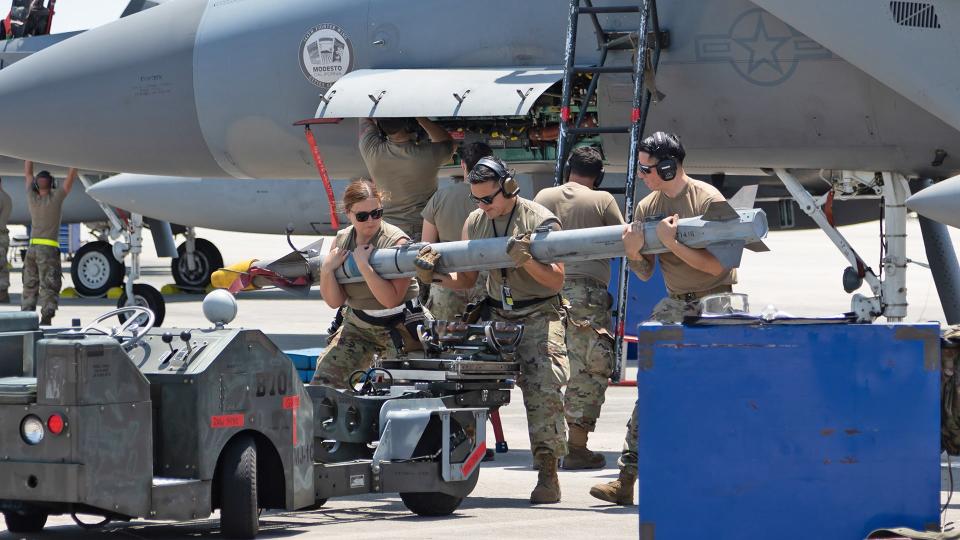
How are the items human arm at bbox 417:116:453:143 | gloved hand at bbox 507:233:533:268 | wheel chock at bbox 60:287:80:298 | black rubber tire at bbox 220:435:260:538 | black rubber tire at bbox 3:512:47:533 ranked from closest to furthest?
black rubber tire at bbox 220:435:260:538
black rubber tire at bbox 3:512:47:533
gloved hand at bbox 507:233:533:268
human arm at bbox 417:116:453:143
wheel chock at bbox 60:287:80:298

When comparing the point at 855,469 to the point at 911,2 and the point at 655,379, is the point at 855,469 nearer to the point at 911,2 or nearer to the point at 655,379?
the point at 655,379

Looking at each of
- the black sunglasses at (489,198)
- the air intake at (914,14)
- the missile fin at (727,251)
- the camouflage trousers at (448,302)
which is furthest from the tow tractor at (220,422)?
the air intake at (914,14)

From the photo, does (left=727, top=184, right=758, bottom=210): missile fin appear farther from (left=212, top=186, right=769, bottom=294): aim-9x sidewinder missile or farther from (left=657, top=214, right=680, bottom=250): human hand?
(left=657, top=214, right=680, bottom=250): human hand

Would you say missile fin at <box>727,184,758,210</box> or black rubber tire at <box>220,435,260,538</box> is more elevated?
missile fin at <box>727,184,758,210</box>

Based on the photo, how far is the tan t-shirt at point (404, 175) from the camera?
9.94m

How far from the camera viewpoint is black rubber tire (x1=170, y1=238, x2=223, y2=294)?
77.3 feet

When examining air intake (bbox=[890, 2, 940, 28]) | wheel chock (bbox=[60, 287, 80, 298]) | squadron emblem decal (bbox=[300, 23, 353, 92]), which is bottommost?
wheel chock (bbox=[60, 287, 80, 298])

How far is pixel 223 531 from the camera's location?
243 inches

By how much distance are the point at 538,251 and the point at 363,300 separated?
3.61 feet

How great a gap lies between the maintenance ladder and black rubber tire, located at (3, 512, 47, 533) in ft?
14.4

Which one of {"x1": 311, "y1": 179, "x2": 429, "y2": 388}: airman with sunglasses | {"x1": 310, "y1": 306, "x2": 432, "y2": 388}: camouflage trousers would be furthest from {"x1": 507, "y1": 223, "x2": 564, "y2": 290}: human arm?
{"x1": 310, "y1": 306, "x2": 432, "y2": 388}: camouflage trousers

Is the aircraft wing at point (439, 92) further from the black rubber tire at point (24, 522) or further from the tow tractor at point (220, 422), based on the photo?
the black rubber tire at point (24, 522)

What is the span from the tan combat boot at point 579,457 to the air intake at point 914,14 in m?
3.55

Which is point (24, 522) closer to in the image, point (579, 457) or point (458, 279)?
point (458, 279)
